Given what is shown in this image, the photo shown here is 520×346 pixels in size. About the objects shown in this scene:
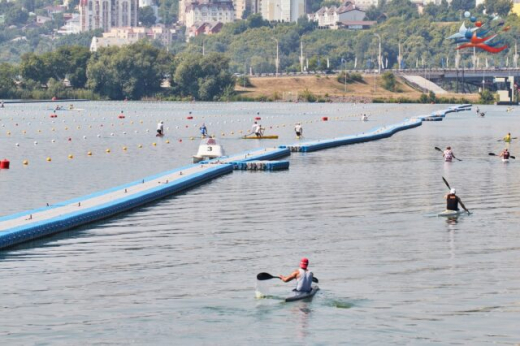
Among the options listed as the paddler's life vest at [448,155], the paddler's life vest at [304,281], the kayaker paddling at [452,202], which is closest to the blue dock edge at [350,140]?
the paddler's life vest at [448,155]

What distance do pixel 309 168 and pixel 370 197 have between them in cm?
1796

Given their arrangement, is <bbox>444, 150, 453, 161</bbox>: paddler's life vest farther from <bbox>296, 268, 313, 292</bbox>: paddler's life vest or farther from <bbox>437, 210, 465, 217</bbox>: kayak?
<bbox>296, 268, 313, 292</bbox>: paddler's life vest

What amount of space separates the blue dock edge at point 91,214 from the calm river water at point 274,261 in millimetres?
502

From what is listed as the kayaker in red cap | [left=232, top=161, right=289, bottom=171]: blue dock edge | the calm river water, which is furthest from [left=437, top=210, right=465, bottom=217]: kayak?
[left=232, top=161, right=289, bottom=171]: blue dock edge

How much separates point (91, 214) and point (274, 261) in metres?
11.4

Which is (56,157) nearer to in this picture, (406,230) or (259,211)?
(259,211)

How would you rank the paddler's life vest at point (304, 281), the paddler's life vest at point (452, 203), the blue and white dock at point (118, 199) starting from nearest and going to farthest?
1. the paddler's life vest at point (304, 281)
2. the blue and white dock at point (118, 199)
3. the paddler's life vest at point (452, 203)

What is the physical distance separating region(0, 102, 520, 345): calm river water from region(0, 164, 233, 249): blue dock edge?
502 millimetres

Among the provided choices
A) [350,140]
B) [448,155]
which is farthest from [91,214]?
[350,140]

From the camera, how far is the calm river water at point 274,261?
32.5 meters

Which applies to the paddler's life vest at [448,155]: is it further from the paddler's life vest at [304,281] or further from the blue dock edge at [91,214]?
the paddler's life vest at [304,281]

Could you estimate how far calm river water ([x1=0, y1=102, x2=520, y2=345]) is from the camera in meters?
32.5

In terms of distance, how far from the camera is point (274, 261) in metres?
41.8

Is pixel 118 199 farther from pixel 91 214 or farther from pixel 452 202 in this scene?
pixel 452 202
